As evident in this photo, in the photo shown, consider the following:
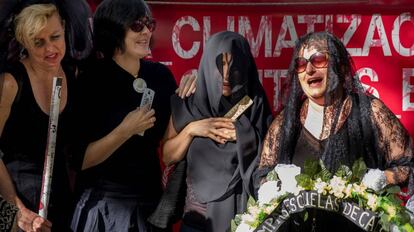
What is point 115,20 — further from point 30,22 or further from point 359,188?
point 359,188

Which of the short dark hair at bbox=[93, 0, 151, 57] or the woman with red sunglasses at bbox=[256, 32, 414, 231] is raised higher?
the short dark hair at bbox=[93, 0, 151, 57]

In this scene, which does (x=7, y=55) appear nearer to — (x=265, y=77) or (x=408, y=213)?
(x=265, y=77)

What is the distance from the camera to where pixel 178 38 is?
5.91 meters

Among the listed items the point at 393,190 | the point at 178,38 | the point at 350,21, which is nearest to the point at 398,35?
the point at 350,21

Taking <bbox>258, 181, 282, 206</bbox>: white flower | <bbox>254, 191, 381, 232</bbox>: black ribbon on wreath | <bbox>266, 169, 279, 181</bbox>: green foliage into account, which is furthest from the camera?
<bbox>266, 169, 279, 181</bbox>: green foliage

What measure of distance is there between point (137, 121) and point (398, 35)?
1786 millimetres

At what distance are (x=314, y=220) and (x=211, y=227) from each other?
2.40 feet

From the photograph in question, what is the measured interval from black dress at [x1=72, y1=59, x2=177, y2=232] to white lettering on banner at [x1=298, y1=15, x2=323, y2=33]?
1.11m

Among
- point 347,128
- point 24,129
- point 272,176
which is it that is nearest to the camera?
point 272,176

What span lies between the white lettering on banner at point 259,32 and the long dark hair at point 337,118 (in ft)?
3.21

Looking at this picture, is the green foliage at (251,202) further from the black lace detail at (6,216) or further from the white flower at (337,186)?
the black lace detail at (6,216)

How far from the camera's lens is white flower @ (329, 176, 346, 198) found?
4336mm

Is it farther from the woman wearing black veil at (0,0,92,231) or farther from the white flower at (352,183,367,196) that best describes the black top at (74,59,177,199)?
the white flower at (352,183,367,196)

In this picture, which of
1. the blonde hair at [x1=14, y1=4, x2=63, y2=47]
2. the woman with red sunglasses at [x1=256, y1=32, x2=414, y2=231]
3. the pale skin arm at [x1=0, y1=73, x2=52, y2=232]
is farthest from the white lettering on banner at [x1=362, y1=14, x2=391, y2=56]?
the pale skin arm at [x1=0, y1=73, x2=52, y2=232]
